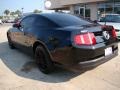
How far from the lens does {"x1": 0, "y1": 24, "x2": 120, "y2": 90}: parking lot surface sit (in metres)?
4.71

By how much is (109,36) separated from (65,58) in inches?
50.2

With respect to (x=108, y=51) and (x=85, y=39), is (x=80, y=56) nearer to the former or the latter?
(x=85, y=39)

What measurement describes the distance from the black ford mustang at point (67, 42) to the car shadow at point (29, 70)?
22 cm

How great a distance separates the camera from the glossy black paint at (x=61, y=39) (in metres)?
4.59

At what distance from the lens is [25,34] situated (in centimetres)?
651

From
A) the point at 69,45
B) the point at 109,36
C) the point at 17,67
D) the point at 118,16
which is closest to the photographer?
the point at 69,45

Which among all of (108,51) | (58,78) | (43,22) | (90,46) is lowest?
(58,78)

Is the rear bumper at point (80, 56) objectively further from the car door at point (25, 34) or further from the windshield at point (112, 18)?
the windshield at point (112, 18)

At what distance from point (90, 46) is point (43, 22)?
1.71m

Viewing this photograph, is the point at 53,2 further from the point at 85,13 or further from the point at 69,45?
the point at 69,45

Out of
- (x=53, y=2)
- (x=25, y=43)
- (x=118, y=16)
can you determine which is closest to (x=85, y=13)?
(x=53, y=2)

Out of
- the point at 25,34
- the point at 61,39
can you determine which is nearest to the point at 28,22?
the point at 25,34

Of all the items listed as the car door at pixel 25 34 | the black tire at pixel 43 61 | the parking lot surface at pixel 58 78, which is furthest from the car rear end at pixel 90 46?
the car door at pixel 25 34

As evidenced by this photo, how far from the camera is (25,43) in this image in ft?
21.5
